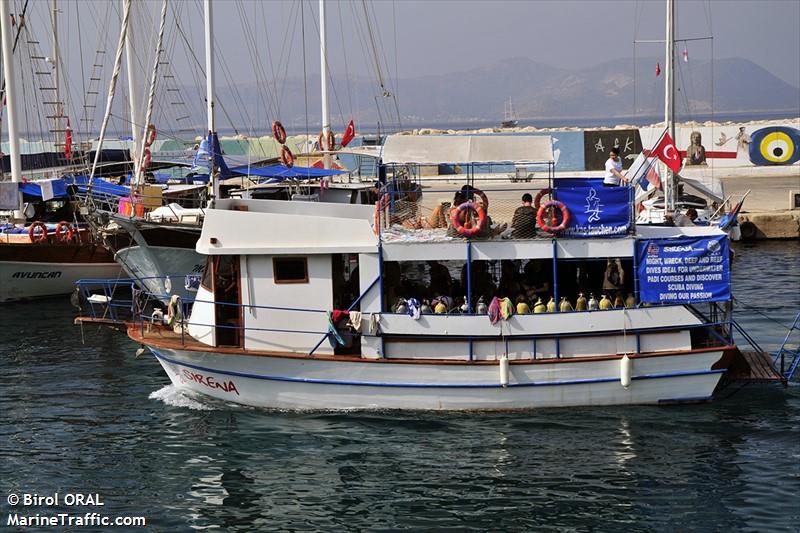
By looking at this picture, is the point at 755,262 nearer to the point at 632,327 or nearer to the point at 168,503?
the point at 632,327

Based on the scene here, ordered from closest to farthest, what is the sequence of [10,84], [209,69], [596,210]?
[596,210] → [209,69] → [10,84]

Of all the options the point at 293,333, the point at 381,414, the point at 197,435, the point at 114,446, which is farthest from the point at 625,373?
the point at 114,446

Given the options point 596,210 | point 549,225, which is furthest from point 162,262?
point 596,210

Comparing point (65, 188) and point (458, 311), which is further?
point (65, 188)

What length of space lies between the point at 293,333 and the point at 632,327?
19.0 feet

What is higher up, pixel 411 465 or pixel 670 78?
pixel 670 78

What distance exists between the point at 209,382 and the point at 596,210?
752 cm

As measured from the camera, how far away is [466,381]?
1720 cm

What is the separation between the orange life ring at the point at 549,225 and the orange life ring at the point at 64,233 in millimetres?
20592

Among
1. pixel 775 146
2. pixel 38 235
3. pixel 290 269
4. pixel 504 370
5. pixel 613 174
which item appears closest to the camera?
pixel 504 370

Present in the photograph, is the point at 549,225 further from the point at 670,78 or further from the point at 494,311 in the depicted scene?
the point at 670,78

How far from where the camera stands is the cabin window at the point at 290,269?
17.5 m

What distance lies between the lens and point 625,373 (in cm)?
1678

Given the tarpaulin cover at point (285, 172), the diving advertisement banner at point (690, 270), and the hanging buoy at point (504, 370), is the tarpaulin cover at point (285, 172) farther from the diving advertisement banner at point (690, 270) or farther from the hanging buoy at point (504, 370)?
the diving advertisement banner at point (690, 270)
